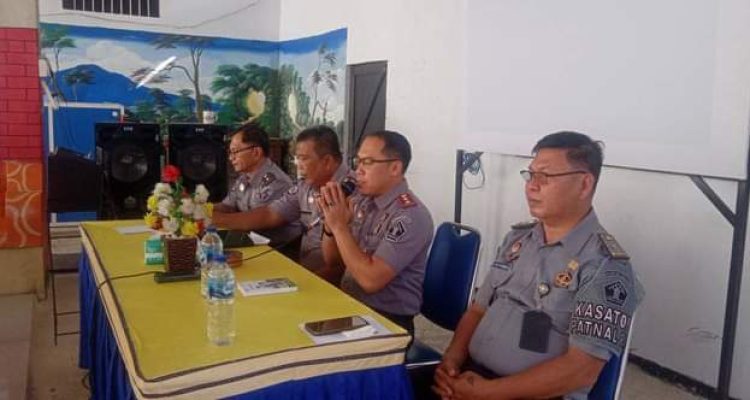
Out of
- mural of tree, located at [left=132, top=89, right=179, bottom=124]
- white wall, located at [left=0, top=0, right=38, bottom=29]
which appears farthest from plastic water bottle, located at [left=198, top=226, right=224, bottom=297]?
mural of tree, located at [left=132, top=89, right=179, bottom=124]

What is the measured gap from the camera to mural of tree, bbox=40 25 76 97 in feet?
22.8

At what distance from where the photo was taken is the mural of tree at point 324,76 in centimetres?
661

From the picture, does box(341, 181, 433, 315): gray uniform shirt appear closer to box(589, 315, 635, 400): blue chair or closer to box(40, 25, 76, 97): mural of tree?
box(589, 315, 635, 400): blue chair

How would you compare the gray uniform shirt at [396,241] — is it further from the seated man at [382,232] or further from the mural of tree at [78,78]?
the mural of tree at [78,78]

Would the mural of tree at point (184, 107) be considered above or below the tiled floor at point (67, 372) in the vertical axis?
above

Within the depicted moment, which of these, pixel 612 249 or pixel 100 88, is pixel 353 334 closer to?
pixel 612 249

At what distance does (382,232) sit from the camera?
2316 millimetres

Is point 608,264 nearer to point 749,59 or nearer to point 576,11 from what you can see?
point 749,59

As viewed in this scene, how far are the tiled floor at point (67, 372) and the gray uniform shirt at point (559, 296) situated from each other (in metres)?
1.43

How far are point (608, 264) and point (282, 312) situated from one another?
86 cm

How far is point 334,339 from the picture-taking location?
149 centimetres

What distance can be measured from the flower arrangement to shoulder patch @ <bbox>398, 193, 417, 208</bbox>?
0.70 m

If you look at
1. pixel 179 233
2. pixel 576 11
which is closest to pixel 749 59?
pixel 576 11

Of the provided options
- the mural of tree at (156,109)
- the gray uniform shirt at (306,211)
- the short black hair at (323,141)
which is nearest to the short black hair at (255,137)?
the gray uniform shirt at (306,211)
